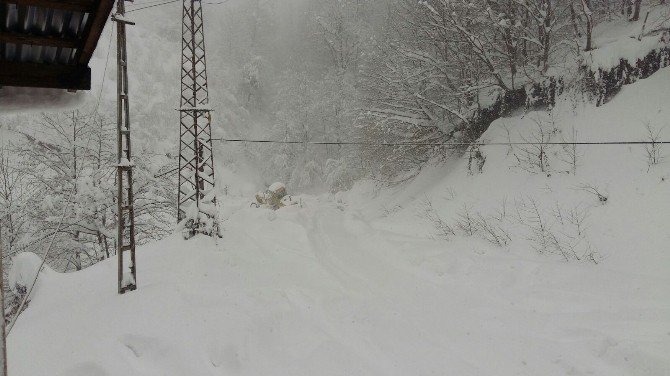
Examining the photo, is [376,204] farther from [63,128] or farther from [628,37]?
[63,128]

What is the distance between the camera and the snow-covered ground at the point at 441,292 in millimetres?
6082

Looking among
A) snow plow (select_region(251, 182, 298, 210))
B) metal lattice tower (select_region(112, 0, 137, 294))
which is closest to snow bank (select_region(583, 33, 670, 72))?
metal lattice tower (select_region(112, 0, 137, 294))

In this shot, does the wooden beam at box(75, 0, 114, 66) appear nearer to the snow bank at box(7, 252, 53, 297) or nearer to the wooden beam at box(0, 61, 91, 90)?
the wooden beam at box(0, 61, 91, 90)

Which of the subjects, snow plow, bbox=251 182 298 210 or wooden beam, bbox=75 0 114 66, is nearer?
wooden beam, bbox=75 0 114 66

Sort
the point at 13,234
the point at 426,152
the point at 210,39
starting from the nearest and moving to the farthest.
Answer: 1. the point at 13,234
2. the point at 426,152
3. the point at 210,39

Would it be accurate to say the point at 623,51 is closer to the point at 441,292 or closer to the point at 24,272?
the point at 441,292

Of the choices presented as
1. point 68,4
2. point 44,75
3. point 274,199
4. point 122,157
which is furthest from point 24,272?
point 274,199

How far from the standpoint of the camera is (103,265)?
10.8m

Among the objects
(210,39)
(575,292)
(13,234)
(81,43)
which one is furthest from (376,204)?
(210,39)

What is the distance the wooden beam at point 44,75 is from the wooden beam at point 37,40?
39cm

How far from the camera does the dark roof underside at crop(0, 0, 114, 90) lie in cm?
261

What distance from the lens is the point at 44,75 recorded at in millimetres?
3291

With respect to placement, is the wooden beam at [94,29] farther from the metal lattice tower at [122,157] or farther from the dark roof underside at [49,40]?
the metal lattice tower at [122,157]

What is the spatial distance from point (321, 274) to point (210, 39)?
4270cm
